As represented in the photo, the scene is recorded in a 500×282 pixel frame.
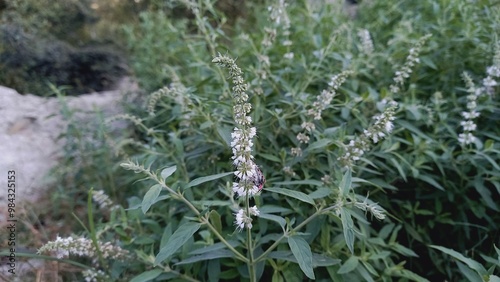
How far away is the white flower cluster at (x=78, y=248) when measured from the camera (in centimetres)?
160

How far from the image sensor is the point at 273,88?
7.79 ft

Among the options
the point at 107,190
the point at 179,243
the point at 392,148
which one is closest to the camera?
the point at 179,243

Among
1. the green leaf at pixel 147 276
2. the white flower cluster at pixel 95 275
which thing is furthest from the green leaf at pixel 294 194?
the white flower cluster at pixel 95 275

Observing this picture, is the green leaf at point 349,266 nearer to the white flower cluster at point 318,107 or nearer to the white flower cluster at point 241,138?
the white flower cluster at point 318,107

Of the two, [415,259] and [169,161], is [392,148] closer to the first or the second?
[415,259]

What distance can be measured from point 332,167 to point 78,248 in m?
1.08

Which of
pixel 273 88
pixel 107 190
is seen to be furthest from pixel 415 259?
pixel 107 190

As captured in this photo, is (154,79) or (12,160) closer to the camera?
(12,160)

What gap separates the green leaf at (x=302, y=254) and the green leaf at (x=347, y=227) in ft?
0.40

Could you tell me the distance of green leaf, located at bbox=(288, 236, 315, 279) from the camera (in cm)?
134

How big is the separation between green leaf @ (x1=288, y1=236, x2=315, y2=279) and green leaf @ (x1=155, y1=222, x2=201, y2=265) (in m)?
0.31

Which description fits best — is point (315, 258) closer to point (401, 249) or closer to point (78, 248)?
point (401, 249)

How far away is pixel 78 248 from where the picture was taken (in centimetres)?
176

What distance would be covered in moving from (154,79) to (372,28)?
5.87ft
